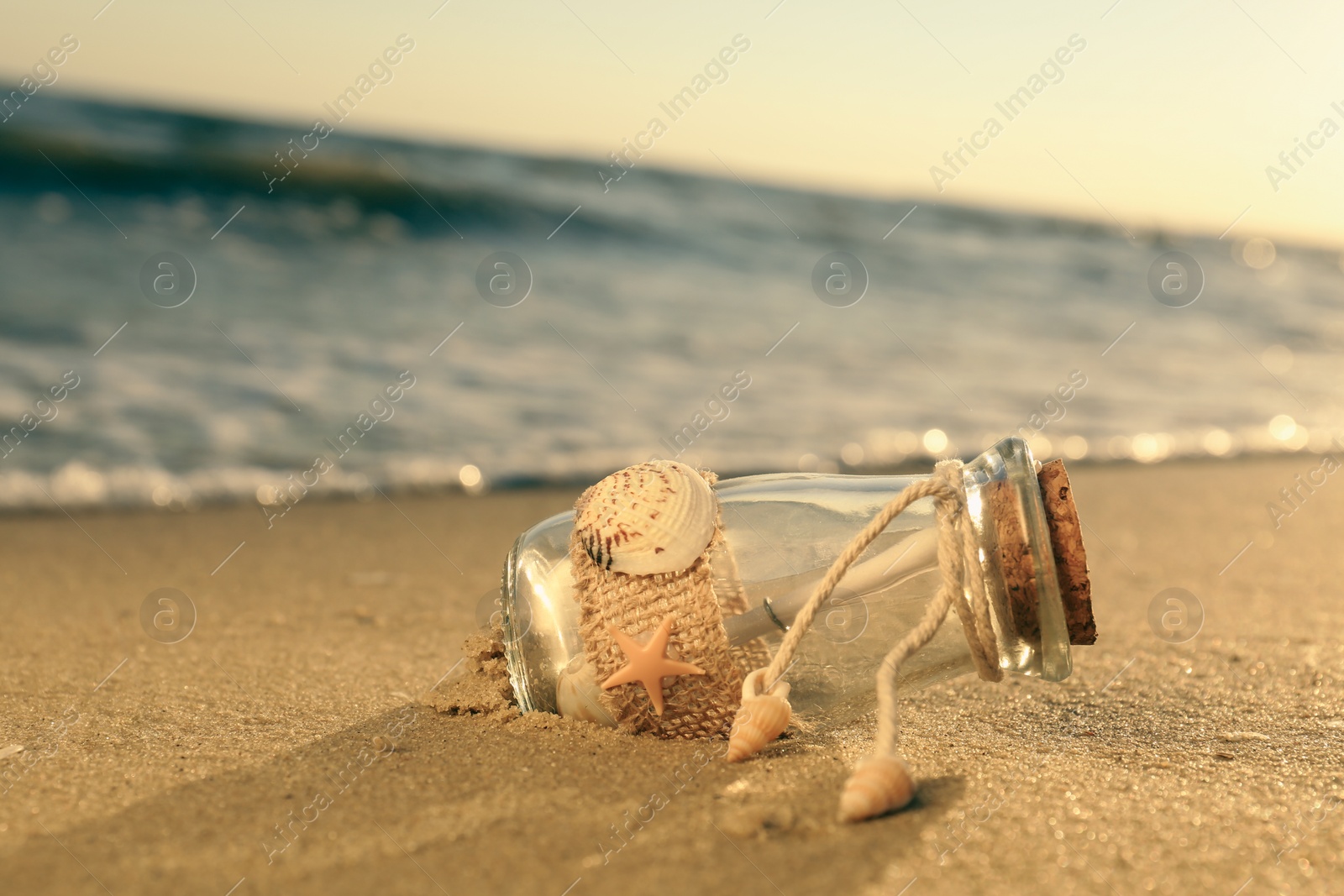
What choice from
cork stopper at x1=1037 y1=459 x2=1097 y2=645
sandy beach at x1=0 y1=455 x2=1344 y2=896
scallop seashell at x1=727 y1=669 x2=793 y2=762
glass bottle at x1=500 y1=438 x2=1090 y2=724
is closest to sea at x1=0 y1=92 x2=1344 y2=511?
sandy beach at x1=0 y1=455 x2=1344 y2=896

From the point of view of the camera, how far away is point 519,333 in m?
6.57

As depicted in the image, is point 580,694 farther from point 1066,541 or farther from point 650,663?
point 1066,541

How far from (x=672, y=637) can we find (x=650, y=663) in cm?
5

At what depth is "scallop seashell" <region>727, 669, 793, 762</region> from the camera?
4.54ft

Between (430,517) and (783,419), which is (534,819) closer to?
(430,517)

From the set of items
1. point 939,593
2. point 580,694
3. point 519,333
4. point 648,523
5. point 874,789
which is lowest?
point 874,789

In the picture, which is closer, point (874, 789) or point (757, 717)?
point (874, 789)

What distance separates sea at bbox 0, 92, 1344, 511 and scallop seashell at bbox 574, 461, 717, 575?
295 cm

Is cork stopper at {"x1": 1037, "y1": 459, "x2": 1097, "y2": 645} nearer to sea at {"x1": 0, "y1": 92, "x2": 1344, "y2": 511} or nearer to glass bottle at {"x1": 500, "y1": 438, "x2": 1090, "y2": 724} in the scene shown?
glass bottle at {"x1": 500, "y1": 438, "x2": 1090, "y2": 724}

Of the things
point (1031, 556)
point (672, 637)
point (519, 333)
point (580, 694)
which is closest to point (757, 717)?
point (672, 637)

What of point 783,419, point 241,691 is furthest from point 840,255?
point 241,691

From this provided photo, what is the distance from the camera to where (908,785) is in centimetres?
127

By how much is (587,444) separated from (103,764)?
3346mm

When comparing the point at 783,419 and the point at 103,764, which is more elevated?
the point at 783,419
